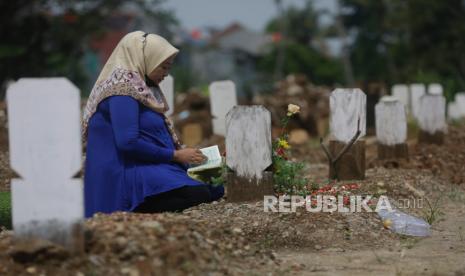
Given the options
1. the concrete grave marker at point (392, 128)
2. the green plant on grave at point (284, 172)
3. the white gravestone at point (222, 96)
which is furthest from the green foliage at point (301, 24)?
the green plant on grave at point (284, 172)

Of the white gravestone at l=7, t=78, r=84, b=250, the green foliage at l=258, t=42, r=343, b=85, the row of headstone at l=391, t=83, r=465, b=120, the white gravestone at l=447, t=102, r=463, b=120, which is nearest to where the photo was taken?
the white gravestone at l=7, t=78, r=84, b=250

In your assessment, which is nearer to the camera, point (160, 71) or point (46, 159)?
point (46, 159)

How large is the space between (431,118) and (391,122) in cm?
200

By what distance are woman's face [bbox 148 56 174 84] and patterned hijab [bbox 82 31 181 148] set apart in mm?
32

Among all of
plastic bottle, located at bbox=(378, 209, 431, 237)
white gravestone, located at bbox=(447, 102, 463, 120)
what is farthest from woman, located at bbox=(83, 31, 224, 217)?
white gravestone, located at bbox=(447, 102, 463, 120)

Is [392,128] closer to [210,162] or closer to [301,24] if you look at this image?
[210,162]

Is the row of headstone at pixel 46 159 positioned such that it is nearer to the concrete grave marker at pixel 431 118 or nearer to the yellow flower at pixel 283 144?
the yellow flower at pixel 283 144

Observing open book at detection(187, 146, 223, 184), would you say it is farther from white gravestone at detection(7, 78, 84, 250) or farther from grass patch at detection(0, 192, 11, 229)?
white gravestone at detection(7, 78, 84, 250)

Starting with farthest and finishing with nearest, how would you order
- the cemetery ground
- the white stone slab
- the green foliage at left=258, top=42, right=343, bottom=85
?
the green foliage at left=258, top=42, right=343, bottom=85
the white stone slab
the cemetery ground

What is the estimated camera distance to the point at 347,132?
9.02m

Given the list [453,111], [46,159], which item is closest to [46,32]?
[453,111]

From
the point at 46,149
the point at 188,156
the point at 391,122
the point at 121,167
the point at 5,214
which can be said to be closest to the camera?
the point at 46,149

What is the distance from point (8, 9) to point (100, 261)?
73.8 feet

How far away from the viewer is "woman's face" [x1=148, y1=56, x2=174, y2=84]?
675 cm
